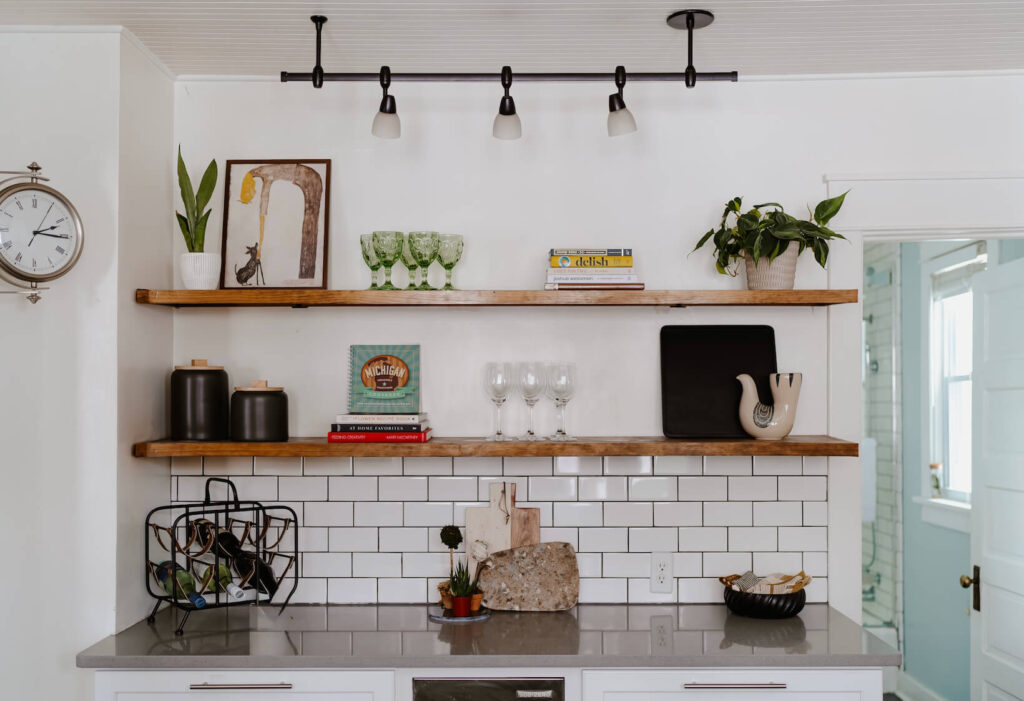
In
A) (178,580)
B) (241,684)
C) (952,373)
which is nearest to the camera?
(241,684)

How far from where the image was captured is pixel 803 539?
2740 millimetres

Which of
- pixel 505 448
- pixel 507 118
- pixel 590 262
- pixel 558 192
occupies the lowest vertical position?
pixel 505 448

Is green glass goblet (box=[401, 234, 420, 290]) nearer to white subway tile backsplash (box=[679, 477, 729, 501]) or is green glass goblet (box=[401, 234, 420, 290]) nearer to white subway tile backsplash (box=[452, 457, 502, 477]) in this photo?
white subway tile backsplash (box=[452, 457, 502, 477])

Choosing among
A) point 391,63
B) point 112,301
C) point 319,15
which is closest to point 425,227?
point 391,63

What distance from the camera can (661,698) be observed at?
2.25m

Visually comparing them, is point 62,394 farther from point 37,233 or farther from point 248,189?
point 248,189

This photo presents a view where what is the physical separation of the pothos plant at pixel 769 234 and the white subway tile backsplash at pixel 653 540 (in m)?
0.86

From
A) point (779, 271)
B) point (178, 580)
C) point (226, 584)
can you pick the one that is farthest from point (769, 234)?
point (178, 580)

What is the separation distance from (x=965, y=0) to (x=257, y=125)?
6.91 ft

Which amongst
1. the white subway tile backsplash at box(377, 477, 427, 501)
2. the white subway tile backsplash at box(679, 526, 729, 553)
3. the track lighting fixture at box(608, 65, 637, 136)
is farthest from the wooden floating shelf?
the track lighting fixture at box(608, 65, 637, 136)

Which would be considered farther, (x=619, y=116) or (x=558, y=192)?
(x=558, y=192)

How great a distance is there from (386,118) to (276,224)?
582 millimetres

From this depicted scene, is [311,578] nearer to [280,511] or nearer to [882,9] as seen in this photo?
[280,511]

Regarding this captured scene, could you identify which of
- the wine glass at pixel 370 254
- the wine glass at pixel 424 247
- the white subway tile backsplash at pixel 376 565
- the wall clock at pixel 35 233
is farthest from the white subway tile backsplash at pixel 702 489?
the wall clock at pixel 35 233
